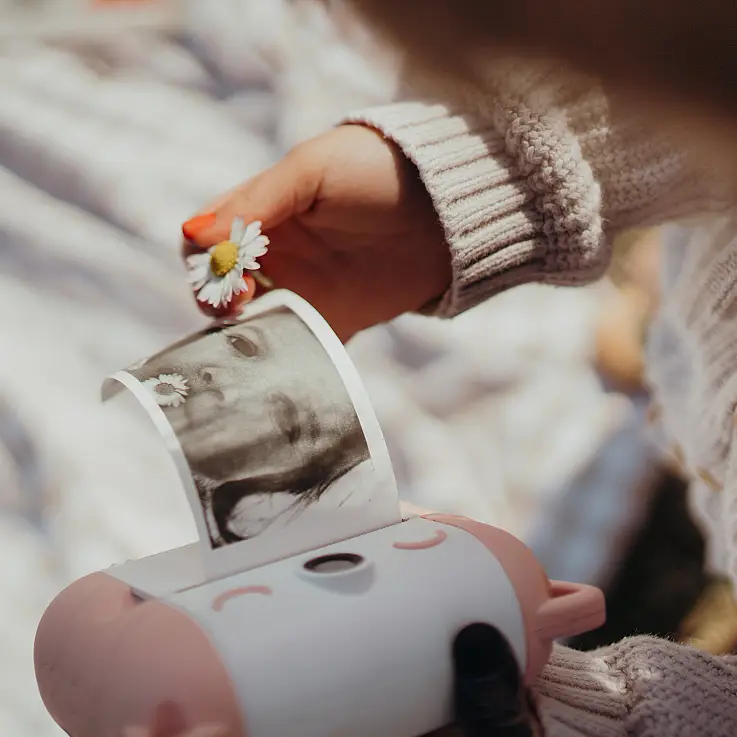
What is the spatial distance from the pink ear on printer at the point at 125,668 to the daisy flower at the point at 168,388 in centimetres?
9

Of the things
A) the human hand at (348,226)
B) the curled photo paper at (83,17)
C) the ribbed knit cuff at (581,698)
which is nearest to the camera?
the ribbed knit cuff at (581,698)

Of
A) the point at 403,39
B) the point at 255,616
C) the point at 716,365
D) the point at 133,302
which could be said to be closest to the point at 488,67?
the point at 403,39

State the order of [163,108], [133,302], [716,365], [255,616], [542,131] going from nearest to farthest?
[255,616] → [542,131] → [716,365] → [133,302] → [163,108]

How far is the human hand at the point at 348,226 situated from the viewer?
1.93ft

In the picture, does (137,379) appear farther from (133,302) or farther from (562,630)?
(133,302)

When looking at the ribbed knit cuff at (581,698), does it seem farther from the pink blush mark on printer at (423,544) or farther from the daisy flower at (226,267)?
the daisy flower at (226,267)

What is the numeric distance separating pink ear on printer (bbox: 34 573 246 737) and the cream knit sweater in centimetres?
18

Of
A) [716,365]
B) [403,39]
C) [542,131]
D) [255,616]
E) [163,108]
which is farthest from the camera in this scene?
[163,108]

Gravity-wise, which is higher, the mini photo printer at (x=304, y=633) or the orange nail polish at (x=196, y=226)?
the orange nail polish at (x=196, y=226)

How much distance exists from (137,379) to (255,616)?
13 centimetres

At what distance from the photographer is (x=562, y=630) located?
1.38 ft

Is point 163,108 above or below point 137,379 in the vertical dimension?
above

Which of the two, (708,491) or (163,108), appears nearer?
(708,491)

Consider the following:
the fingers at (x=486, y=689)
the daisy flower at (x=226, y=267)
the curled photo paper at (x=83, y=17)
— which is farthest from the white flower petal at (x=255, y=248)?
the curled photo paper at (x=83, y=17)
